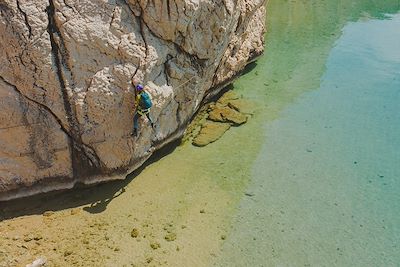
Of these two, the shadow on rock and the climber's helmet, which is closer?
the climber's helmet

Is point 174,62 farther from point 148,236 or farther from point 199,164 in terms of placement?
point 148,236

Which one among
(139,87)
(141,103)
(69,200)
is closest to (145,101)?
(141,103)

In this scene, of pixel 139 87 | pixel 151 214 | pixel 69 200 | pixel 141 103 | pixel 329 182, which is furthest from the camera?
pixel 329 182

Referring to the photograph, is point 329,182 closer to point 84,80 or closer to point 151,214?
point 151,214

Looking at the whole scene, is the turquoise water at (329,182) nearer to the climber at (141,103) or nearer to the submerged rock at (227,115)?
the submerged rock at (227,115)

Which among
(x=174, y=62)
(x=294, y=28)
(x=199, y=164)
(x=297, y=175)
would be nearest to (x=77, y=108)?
(x=174, y=62)

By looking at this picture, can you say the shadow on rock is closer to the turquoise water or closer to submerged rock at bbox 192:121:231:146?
submerged rock at bbox 192:121:231:146

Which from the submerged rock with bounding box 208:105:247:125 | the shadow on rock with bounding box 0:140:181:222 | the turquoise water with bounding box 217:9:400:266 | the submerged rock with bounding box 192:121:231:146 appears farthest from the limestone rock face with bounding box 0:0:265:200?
the turquoise water with bounding box 217:9:400:266
